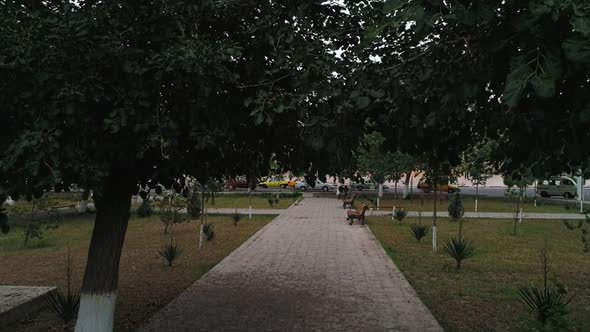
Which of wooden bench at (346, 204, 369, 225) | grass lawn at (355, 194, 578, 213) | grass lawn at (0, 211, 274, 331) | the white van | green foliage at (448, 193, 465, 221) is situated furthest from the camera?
the white van

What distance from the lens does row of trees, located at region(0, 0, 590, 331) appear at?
7.26ft

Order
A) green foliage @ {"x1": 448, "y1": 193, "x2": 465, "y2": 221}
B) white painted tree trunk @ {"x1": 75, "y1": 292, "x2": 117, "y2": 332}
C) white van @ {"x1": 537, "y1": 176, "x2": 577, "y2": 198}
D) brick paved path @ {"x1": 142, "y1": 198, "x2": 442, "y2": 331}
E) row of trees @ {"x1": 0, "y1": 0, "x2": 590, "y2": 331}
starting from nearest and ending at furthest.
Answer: row of trees @ {"x1": 0, "y1": 0, "x2": 590, "y2": 331}
white painted tree trunk @ {"x1": 75, "y1": 292, "x2": 117, "y2": 332}
brick paved path @ {"x1": 142, "y1": 198, "x2": 442, "y2": 331}
green foliage @ {"x1": 448, "y1": 193, "x2": 465, "y2": 221}
white van @ {"x1": 537, "y1": 176, "x2": 577, "y2": 198}

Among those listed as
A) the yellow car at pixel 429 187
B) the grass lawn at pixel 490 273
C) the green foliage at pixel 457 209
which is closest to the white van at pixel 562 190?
the yellow car at pixel 429 187

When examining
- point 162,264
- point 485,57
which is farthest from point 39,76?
point 162,264

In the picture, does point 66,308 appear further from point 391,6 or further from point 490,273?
point 490,273

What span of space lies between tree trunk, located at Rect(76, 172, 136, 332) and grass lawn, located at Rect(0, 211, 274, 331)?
1023 millimetres

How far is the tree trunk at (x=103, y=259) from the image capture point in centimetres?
490

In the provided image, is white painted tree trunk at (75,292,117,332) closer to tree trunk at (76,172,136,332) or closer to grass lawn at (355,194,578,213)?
tree trunk at (76,172,136,332)

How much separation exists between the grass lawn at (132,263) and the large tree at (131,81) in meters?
3.46

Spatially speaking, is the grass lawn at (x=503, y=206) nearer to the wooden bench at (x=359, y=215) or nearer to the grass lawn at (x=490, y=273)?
the wooden bench at (x=359, y=215)

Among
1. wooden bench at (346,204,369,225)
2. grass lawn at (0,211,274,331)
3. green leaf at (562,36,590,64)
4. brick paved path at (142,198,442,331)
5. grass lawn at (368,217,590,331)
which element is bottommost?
grass lawn at (0,211,274,331)

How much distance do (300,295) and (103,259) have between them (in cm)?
340

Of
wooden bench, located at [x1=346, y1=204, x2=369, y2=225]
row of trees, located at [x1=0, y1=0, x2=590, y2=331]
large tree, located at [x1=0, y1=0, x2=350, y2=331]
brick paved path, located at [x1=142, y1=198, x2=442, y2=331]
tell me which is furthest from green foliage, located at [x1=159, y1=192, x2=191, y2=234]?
large tree, located at [x1=0, y1=0, x2=350, y2=331]

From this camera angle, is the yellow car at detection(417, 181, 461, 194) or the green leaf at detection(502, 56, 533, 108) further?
the yellow car at detection(417, 181, 461, 194)
